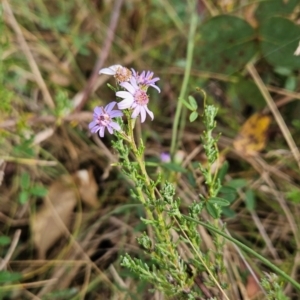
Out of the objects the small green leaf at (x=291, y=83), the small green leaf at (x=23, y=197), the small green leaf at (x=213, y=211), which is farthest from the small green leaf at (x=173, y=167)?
the small green leaf at (x=291, y=83)

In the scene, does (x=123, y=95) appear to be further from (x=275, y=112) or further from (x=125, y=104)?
(x=275, y=112)

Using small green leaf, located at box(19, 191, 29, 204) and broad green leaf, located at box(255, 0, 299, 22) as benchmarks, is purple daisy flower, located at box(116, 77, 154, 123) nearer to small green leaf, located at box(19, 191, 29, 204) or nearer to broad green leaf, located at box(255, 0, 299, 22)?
small green leaf, located at box(19, 191, 29, 204)

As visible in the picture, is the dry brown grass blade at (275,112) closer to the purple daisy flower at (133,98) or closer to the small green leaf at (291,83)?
the small green leaf at (291,83)

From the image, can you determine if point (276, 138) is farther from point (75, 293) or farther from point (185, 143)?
point (75, 293)

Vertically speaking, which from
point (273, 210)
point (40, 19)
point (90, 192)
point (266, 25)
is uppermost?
point (40, 19)

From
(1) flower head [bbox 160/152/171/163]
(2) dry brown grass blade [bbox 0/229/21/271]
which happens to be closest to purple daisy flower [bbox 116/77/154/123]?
(1) flower head [bbox 160/152/171/163]

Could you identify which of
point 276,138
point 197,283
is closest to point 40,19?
point 276,138

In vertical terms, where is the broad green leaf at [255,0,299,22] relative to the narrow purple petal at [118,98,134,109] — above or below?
above
